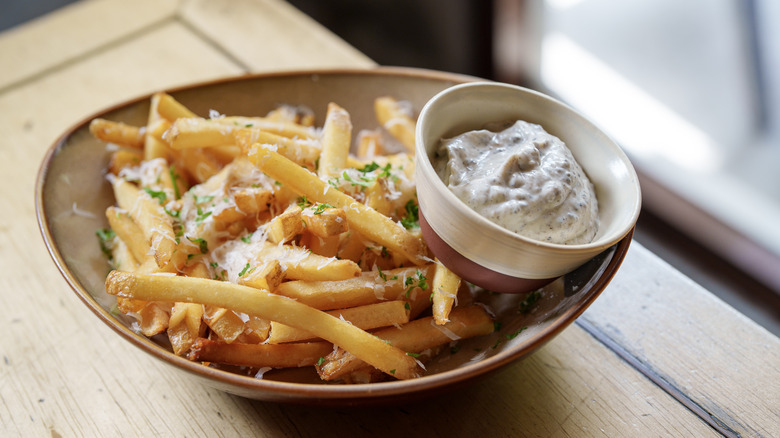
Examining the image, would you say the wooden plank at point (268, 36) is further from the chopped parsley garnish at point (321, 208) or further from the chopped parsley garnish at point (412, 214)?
the chopped parsley garnish at point (321, 208)

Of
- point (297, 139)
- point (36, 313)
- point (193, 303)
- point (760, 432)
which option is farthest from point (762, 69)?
point (36, 313)

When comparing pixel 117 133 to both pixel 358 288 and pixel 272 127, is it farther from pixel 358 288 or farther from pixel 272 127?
pixel 358 288

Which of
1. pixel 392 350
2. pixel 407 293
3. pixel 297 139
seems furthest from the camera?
pixel 297 139

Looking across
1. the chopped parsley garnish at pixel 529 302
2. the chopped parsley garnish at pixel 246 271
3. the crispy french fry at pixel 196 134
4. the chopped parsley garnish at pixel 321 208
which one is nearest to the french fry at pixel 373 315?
the chopped parsley garnish at pixel 246 271

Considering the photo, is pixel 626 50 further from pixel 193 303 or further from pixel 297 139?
pixel 193 303

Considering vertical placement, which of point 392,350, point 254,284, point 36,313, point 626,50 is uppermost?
point 254,284

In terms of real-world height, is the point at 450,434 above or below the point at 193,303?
below

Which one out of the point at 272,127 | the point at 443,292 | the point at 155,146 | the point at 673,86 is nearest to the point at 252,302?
the point at 443,292
